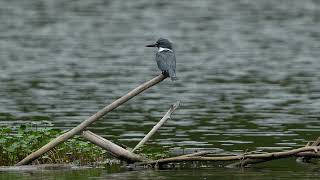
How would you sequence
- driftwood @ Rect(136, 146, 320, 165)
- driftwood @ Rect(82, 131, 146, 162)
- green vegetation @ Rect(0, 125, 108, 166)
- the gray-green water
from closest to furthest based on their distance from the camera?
driftwood @ Rect(136, 146, 320, 165) → driftwood @ Rect(82, 131, 146, 162) → green vegetation @ Rect(0, 125, 108, 166) → the gray-green water

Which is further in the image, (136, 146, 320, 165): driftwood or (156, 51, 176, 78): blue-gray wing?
(156, 51, 176, 78): blue-gray wing

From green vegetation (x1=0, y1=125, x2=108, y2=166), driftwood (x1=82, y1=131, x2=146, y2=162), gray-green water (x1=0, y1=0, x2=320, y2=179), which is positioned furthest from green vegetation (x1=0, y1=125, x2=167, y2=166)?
gray-green water (x1=0, y1=0, x2=320, y2=179)

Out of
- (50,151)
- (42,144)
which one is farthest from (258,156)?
(42,144)

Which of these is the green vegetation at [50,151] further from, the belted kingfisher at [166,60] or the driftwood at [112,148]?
the belted kingfisher at [166,60]

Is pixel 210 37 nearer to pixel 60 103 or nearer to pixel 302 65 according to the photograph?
pixel 302 65

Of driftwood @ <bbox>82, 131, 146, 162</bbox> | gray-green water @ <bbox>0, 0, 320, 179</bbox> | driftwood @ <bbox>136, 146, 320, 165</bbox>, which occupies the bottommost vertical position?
driftwood @ <bbox>136, 146, 320, 165</bbox>

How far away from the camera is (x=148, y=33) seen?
49781 millimetres

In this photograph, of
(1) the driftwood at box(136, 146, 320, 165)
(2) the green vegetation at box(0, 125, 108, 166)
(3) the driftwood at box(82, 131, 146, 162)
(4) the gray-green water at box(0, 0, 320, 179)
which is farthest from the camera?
(4) the gray-green water at box(0, 0, 320, 179)

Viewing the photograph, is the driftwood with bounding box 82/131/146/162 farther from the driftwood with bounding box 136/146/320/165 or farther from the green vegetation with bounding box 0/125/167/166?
the green vegetation with bounding box 0/125/167/166

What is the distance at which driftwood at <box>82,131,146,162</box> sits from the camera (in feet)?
59.3

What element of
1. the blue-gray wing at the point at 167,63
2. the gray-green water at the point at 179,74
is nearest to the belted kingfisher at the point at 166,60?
the blue-gray wing at the point at 167,63

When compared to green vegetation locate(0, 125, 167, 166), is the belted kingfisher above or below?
above

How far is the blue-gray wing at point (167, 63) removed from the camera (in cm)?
1816

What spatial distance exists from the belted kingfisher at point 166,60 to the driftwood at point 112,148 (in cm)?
140
